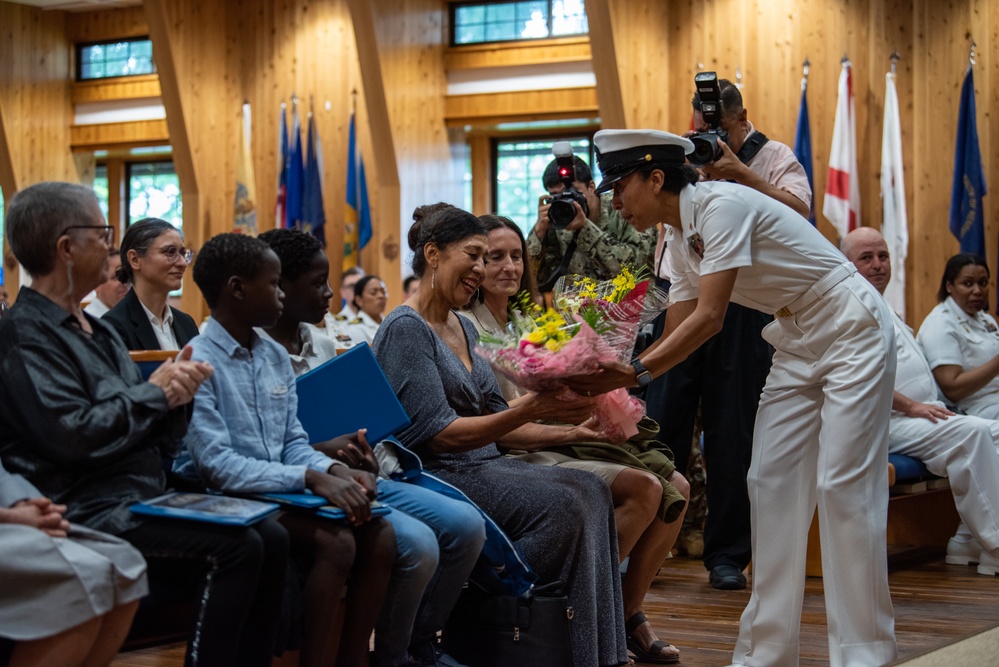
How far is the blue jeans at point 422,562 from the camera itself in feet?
8.34

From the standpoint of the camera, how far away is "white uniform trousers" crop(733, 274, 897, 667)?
9.52 ft

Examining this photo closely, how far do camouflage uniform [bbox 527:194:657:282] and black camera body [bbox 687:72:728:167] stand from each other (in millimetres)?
683

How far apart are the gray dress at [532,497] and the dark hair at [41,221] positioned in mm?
936

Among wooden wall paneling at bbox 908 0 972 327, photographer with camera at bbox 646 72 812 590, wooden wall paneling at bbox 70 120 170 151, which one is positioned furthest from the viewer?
wooden wall paneling at bbox 70 120 170 151

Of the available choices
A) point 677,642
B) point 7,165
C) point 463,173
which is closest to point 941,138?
point 463,173

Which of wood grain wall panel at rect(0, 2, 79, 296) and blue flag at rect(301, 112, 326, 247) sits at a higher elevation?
wood grain wall panel at rect(0, 2, 79, 296)

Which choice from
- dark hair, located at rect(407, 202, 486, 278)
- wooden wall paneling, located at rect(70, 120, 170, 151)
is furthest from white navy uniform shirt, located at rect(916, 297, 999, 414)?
wooden wall paneling, located at rect(70, 120, 170, 151)

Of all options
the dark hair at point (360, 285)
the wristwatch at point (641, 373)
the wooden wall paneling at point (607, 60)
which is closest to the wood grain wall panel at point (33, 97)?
the dark hair at point (360, 285)

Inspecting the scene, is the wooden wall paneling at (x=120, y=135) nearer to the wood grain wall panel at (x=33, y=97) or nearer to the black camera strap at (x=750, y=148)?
the wood grain wall panel at (x=33, y=97)

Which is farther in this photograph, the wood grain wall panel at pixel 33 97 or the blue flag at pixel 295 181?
the wood grain wall panel at pixel 33 97

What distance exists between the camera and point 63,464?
2.16 meters

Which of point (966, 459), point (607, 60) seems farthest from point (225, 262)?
point (607, 60)

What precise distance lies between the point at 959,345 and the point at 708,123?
7.14ft

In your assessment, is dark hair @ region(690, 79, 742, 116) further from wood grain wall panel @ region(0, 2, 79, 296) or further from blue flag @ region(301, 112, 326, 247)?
wood grain wall panel @ region(0, 2, 79, 296)
